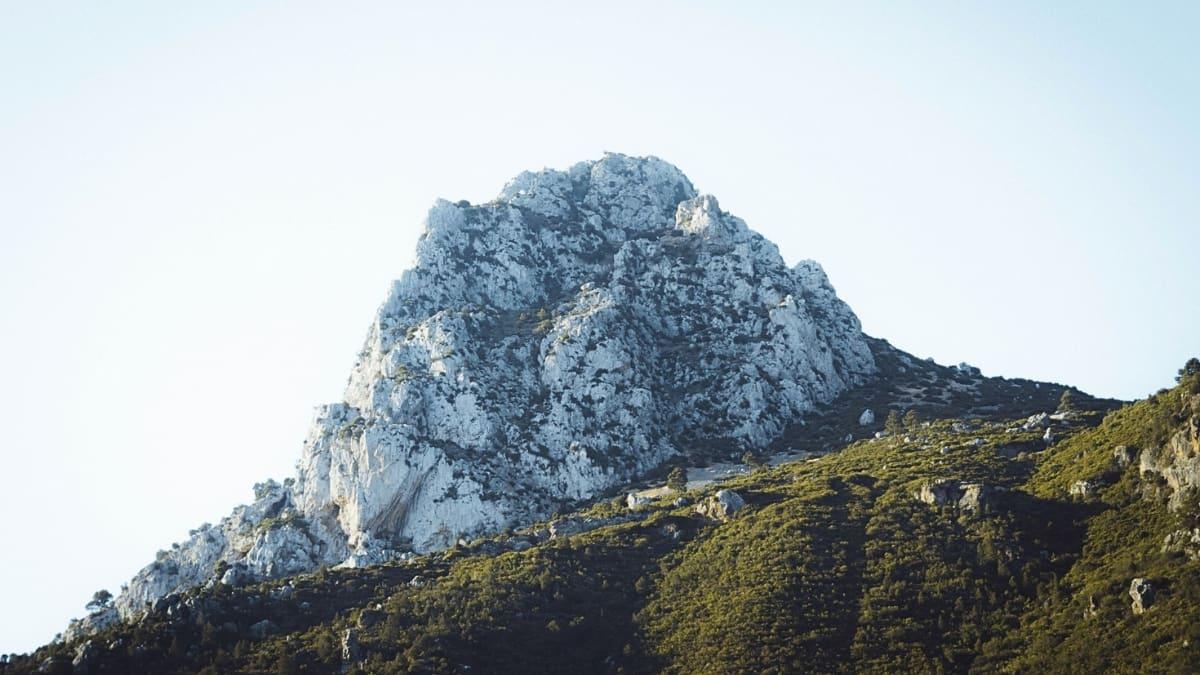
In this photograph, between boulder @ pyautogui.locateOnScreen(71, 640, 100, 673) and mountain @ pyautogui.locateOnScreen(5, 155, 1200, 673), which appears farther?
boulder @ pyautogui.locateOnScreen(71, 640, 100, 673)

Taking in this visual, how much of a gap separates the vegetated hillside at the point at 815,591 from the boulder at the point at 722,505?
1.23 feet

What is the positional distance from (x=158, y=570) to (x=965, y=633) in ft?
357

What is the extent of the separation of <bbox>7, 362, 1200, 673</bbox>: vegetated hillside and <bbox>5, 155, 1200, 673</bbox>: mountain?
32 centimetres

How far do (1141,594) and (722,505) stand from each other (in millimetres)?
45702

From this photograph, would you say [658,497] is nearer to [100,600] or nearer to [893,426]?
[893,426]

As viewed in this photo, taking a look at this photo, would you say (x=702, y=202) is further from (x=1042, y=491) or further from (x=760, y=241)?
(x=1042, y=491)

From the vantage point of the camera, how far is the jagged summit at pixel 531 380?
129 meters

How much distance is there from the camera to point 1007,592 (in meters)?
79.1

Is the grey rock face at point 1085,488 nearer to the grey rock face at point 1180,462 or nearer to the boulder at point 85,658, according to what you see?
the grey rock face at point 1180,462

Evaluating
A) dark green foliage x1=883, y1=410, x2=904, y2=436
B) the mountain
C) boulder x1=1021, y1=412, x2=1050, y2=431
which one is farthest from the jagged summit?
boulder x1=1021, y1=412, x2=1050, y2=431

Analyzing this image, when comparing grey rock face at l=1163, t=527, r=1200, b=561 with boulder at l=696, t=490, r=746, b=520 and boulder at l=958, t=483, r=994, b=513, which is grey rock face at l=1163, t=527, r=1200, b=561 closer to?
boulder at l=958, t=483, r=994, b=513

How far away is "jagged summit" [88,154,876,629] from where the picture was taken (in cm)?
12925

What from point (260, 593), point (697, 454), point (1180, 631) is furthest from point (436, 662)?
point (697, 454)

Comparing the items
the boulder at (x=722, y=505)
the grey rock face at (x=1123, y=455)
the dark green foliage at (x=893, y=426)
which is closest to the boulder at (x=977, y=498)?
the grey rock face at (x=1123, y=455)
